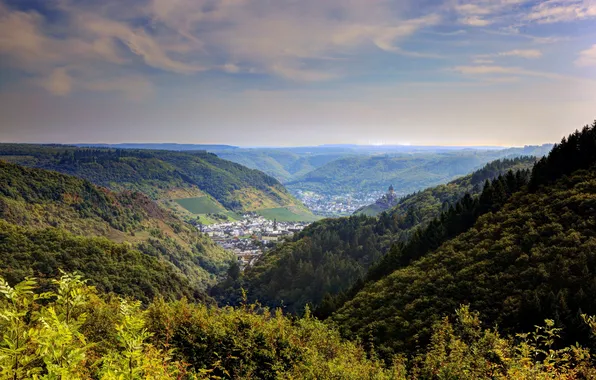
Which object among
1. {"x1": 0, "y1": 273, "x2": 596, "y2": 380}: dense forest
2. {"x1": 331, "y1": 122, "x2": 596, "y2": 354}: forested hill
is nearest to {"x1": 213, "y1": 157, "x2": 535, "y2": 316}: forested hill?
{"x1": 331, "y1": 122, "x2": 596, "y2": 354}: forested hill

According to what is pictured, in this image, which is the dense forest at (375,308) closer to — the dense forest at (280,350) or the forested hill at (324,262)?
the dense forest at (280,350)

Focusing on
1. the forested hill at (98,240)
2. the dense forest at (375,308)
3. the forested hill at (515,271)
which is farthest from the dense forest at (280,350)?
the forested hill at (98,240)

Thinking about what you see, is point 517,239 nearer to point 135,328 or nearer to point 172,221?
point 135,328

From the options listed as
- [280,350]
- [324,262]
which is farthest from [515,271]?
[324,262]

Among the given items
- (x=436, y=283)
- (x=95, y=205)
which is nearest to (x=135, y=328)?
(x=436, y=283)

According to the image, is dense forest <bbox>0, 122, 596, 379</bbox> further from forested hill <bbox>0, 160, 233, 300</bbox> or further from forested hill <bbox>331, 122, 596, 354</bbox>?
forested hill <bbox>0, 160, 233, 300</bbox>

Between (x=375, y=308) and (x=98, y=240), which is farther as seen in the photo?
(x=98, y=240)

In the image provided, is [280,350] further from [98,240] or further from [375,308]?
[98,240]
